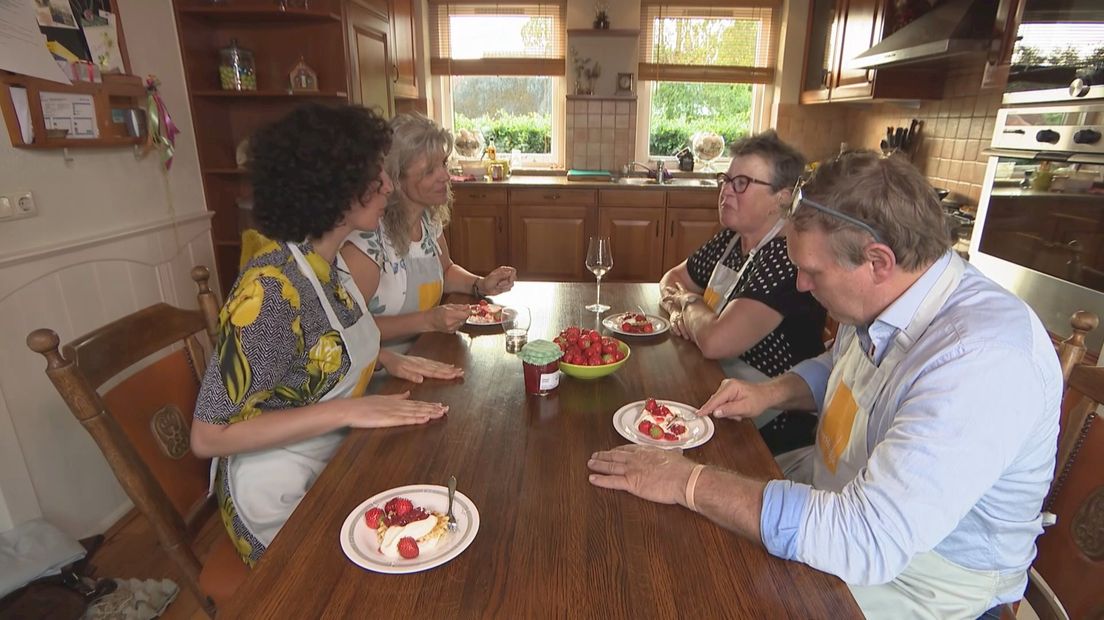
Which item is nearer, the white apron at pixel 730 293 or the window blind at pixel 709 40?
the white apron at pixel 730 293

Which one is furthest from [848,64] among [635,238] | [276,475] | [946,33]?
[276,475]

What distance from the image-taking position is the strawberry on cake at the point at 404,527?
84 centimetres

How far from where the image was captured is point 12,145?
1845 millimetres

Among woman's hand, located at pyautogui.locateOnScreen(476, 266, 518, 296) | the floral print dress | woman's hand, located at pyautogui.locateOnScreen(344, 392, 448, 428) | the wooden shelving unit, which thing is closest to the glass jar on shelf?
the wooden shelving unit

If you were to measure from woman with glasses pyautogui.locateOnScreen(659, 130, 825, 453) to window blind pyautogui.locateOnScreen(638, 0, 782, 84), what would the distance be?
115 inches

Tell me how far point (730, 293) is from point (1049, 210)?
3.81 ft

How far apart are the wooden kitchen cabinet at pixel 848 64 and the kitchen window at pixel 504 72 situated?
1.78 m

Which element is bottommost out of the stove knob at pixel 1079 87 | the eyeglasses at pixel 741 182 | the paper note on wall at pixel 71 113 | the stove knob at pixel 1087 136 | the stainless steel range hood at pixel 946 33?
the eyeglasses at pixel 741 182

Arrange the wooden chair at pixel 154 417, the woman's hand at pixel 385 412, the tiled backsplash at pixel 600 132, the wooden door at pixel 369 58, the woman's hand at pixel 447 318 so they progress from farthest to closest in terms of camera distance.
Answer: the tiled backsplash at pixel 600 132 → the wooden door at pixel 369 58 → the woman's hand at pixel 447 318 → the woman's hand at pixel 385 412 → the wooden chair at pixel 154 417

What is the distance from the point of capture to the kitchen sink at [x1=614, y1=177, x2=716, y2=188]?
4.13m

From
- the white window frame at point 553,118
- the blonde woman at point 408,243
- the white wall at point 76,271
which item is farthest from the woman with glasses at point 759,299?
the white window frame at point 553,118

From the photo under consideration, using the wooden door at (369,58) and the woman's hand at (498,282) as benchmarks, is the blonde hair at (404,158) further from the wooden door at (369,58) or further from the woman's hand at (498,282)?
the wooden door at (369,58)

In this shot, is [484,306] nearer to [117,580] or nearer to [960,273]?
[960,273]

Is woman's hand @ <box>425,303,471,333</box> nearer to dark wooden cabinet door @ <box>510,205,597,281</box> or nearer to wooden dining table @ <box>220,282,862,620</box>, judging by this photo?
wooden dining table @ <box>220,282,862,620</box>
